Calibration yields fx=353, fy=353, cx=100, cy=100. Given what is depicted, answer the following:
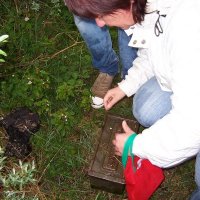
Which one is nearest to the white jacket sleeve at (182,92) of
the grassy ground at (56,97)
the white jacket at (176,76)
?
the white jacket at (176,76)

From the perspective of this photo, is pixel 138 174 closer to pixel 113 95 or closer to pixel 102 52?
pixel 113 95

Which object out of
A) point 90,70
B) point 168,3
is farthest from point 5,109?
point 168,3

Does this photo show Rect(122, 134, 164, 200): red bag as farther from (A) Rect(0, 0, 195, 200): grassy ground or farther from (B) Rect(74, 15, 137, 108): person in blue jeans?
(B) Rect(74, 15, 137, 108): person in blue jeans

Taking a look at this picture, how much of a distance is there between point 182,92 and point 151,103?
2.41 ft

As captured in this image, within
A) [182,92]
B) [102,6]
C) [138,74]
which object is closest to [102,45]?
[138,74]

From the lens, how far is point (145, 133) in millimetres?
1817

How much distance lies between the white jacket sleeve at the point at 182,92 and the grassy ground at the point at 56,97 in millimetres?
1001

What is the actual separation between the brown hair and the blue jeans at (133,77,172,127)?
63 cm

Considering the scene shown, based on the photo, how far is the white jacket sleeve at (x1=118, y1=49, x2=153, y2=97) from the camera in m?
2.33

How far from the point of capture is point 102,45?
254 centimetres

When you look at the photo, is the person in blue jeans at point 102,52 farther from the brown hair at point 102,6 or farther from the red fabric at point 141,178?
the red fabric at point 141,178

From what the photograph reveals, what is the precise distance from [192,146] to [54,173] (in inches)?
50.4

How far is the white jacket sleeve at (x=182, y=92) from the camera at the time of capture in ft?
5.06

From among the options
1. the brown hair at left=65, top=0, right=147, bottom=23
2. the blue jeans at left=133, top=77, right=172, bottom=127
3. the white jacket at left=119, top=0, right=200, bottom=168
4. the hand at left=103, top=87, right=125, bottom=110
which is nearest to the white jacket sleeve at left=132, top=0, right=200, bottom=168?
the white jacket at left=119, top=0, right=200, bottom=168
